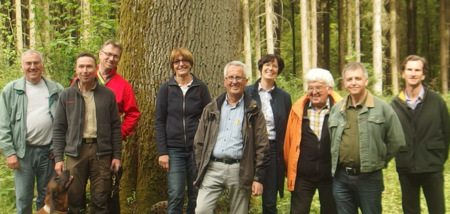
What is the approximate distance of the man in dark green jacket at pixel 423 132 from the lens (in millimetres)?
3992

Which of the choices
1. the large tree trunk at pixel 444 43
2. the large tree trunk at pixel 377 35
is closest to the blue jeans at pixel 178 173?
the large tree trunk at pixel 377 35

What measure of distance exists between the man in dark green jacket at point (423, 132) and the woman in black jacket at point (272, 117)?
1219 millimetres

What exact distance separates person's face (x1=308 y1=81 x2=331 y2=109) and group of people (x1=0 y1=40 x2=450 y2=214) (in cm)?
1

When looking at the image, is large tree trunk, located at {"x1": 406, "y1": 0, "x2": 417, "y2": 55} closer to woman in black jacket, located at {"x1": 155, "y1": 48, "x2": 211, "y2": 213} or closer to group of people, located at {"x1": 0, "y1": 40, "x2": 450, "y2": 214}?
group of people, located at {"x1": 0, "y1": 40, "x2": 450, "y2": 214}

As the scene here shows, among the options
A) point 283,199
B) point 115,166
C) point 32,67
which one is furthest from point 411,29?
point 32,67

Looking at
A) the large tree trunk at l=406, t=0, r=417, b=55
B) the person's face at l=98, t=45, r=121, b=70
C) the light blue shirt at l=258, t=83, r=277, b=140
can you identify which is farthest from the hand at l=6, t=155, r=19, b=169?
the large tree trunk at l=406, t=0, r=417, b=55

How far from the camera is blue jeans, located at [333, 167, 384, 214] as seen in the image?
147 inches

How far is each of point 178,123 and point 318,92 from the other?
1537 mm

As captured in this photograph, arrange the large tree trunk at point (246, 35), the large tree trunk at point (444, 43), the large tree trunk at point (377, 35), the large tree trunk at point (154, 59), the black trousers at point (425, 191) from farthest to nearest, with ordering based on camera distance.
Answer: the large tree trunk at point (246, 35) → the large tree trunk at point (444, 43) → the large tree trunk at point (377, 35) → the large tree trunk at point (154, 59) → the black trousers at point (425, 191)

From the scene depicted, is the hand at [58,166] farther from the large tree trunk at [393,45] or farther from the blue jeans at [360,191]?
the large tree trunk at [393,45]

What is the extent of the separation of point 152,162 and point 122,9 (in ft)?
7.18

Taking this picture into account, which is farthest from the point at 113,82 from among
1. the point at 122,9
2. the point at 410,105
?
the point at 410,105

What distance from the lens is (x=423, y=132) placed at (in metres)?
4.01

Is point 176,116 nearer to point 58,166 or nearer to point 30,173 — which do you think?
point 58,166
